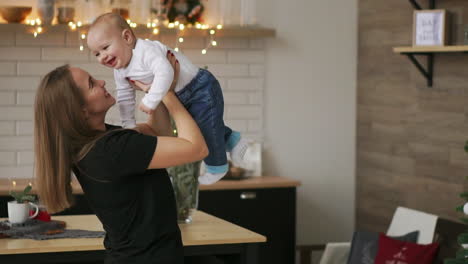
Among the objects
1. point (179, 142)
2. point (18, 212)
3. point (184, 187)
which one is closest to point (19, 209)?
point (18, 212)

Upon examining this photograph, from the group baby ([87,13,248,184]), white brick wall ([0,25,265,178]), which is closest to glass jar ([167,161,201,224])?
baby ([87,13,248,184])

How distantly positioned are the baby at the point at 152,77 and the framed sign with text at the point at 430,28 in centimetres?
253

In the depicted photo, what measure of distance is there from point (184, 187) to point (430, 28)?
1.93m

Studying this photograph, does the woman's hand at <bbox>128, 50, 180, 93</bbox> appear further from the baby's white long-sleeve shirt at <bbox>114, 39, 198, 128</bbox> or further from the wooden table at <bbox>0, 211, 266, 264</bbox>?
the wooden table at <bbox>0, 211, 266, 264</bbox>

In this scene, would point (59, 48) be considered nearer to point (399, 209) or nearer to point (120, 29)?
point (399, 209)

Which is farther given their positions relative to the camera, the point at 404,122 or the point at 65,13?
the point at 404,122

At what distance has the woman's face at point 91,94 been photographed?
2.57 meters

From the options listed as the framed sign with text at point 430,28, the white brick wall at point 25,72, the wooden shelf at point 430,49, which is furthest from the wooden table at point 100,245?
the framed sign with text at point 430,28

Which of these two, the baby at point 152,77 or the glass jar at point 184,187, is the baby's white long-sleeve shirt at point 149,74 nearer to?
the baby at point 152,77

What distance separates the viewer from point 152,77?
2676mm

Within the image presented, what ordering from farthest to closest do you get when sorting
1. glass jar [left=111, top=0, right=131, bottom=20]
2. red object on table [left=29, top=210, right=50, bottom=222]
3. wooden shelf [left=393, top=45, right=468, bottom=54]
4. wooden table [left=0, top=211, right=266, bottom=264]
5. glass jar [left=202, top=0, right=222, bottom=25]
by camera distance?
1. glass jar [left=202, top=0, right=222, bottom=25]
2. glass jar [left=111, top=0, right=131, bottom=20]
3. wooden shelf [left=393, top=45, right=468, bottom=54]
4. red object on table [left=29, top=210, right=50, bottom=222]
5. wooden table [left=0, top=211, right=266, bottom=264]

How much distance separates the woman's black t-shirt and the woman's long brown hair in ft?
0.18

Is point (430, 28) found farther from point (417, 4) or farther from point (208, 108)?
point (208, 108)

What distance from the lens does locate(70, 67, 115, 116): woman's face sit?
2.57 meters
